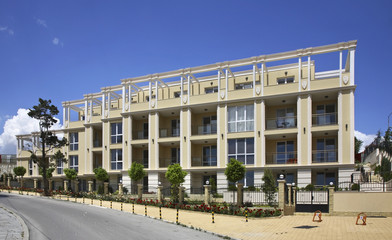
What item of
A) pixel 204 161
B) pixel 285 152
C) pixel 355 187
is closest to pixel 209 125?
pixel 204 161

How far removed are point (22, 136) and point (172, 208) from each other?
43.8m

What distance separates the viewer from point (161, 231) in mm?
16031

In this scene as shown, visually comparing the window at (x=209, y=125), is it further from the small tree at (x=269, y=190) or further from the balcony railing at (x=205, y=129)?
the small tree at (x=269, y=190)

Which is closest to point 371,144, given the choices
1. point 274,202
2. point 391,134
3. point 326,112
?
point 391,134

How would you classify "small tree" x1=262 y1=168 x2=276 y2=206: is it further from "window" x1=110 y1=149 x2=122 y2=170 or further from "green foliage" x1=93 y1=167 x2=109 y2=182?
"window" x1=110 y1=149 x2=122 y2=170

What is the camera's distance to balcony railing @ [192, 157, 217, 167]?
3731 centimetres

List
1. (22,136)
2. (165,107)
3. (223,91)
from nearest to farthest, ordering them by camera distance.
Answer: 1. (223,91)
2. (165,107)
3. (22,136)

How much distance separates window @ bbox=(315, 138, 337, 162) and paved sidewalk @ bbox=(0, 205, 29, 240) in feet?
82.8

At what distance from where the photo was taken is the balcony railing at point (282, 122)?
33.4 meters

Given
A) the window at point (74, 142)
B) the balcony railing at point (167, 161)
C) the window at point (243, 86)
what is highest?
the window at point (243, 86)

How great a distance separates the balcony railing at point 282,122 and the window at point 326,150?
127 inches

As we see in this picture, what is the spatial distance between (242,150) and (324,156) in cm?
780

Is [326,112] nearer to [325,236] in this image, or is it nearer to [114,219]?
[325,236]

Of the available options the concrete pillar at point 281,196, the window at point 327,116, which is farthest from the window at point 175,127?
the concrete pillar at point 281,196
